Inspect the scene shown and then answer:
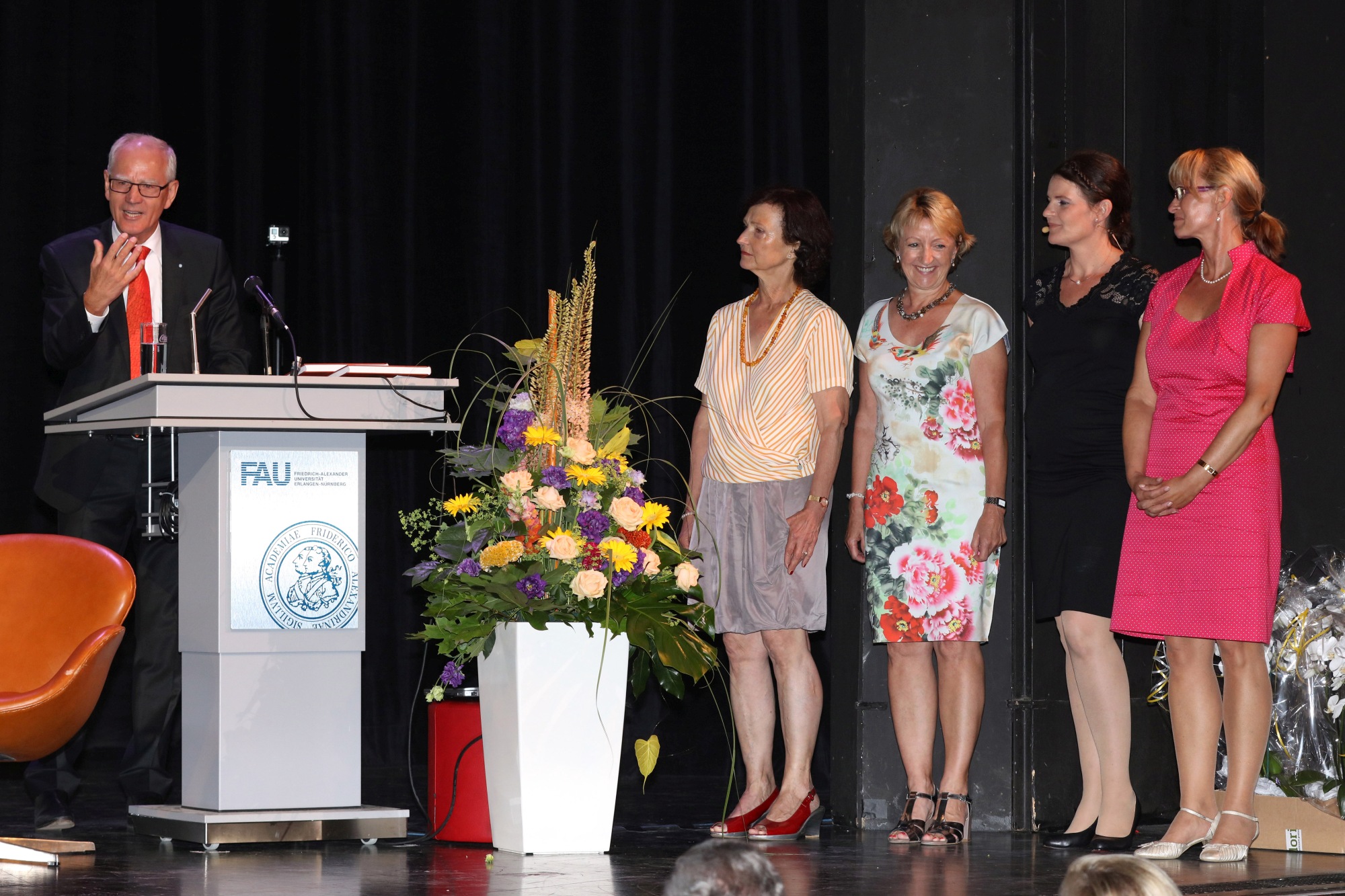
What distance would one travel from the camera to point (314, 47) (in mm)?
5727

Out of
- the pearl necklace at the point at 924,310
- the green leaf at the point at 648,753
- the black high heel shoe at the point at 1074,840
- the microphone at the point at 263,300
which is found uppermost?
the pearl necklace at the point at 924,310

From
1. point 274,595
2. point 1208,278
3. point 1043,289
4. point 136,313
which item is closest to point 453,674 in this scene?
point 274,595

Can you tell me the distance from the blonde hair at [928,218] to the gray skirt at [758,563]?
26.5 inches

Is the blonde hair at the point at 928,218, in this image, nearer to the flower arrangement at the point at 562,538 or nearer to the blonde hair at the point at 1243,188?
the blonde hair at the point at 1243,188

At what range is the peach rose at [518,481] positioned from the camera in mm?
3729

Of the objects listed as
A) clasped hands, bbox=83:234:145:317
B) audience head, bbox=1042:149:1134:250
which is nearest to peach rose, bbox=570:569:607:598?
clasped hands, bbox=83:234:145:317

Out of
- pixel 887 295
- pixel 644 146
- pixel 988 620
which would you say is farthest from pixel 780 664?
pixel 644 146

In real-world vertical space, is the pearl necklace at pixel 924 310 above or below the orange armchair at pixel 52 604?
above

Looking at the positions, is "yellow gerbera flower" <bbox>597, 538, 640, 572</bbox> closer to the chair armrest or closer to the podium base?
the podium base

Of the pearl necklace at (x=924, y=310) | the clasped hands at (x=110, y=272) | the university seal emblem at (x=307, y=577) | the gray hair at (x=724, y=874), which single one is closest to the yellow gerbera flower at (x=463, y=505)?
the university seal emblem at (x=307, y=577)

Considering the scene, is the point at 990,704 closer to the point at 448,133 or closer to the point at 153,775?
the point at 153,775

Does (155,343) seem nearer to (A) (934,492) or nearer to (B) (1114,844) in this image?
(A) (934,492)

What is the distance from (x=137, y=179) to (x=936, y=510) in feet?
7.38

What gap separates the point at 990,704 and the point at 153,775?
88.9 inches
